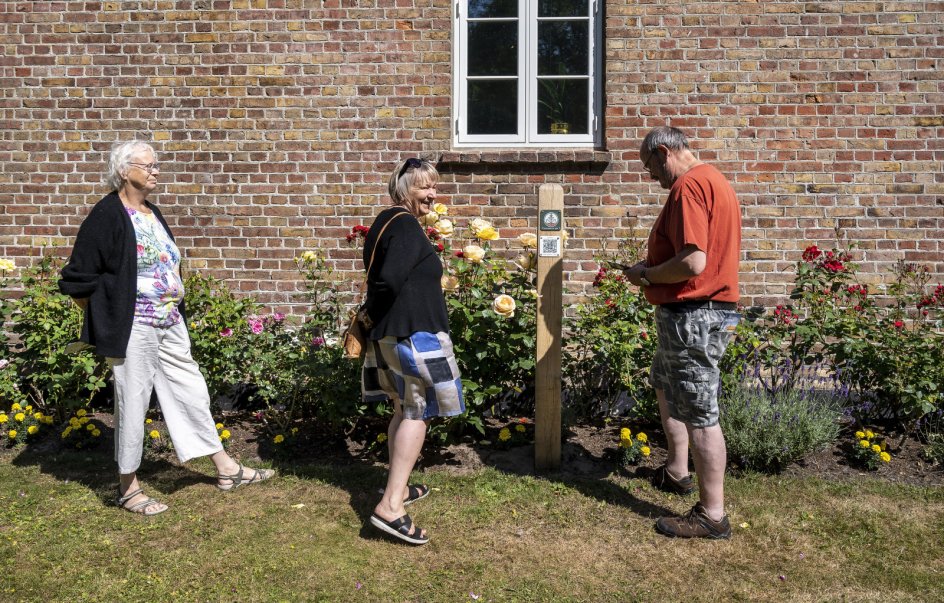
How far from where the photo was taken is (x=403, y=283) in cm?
333

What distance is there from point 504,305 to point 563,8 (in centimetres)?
303

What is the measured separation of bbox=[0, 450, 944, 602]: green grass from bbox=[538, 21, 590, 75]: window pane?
3.39 m

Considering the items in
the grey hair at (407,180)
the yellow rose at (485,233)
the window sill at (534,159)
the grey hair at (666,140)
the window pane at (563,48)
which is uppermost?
the window pane at (563,48)

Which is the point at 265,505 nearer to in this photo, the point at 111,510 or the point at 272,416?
the point at 111,510

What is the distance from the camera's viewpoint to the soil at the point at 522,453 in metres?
4.26

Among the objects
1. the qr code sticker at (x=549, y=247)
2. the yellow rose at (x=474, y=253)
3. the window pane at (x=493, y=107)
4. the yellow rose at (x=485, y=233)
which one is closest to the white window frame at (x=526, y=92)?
the window pane at (x=493, y=107)

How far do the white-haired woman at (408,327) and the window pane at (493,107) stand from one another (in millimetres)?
2812

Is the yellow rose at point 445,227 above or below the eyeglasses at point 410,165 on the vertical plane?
below

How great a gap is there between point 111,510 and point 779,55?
538 cm

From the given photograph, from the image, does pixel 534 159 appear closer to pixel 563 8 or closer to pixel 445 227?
pixel 563 8

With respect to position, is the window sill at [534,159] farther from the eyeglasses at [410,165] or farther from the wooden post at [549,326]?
the eyeglasses at [410,165]

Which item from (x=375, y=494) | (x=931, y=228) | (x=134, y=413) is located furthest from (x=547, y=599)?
(x=931, y=228)

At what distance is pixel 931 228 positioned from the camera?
573cm

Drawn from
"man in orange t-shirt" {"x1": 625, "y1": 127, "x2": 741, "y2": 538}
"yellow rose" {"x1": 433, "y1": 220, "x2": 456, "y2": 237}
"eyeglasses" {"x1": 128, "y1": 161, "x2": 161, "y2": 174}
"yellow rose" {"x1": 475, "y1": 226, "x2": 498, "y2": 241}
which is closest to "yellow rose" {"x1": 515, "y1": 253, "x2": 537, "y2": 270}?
"yellow rose" {"x1": 475, "y1": 226, "x2": 498, "y2": 241}
